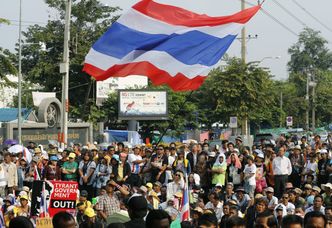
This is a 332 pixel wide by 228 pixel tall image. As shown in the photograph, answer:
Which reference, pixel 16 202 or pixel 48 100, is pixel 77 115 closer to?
pixel 48 100

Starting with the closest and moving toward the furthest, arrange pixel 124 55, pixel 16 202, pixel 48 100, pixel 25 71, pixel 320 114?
pixel 124 55, pixel 16 202, pixel 48 100, pixel 25 71, pixel 320 114

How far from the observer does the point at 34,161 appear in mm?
20219

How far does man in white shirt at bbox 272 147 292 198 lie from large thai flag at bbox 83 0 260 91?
251 inches

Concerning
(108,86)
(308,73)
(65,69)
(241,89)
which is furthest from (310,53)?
(65,69)

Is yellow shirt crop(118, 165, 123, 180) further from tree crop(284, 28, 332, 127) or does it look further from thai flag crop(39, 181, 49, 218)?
tree crop(284, 28, 332, 127)

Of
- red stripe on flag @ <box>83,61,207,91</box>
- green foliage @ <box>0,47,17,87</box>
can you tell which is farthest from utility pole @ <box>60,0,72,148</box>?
red stripe on flag @ <box>83,61,207,91</box>

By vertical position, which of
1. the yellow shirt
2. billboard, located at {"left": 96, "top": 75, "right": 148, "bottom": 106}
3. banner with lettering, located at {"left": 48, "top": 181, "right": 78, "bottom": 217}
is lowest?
banner with lettering, located at {"left": 48, "top": 181, "right": 78, "bottom": 217}

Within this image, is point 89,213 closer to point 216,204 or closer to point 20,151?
point 216,204

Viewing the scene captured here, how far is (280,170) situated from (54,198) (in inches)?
284

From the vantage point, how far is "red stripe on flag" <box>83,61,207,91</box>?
41.4 feet

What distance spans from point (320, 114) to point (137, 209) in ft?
246

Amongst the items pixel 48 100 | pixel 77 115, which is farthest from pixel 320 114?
pixel 48 100

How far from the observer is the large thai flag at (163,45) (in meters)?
12.6

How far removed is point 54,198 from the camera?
1293 cm
